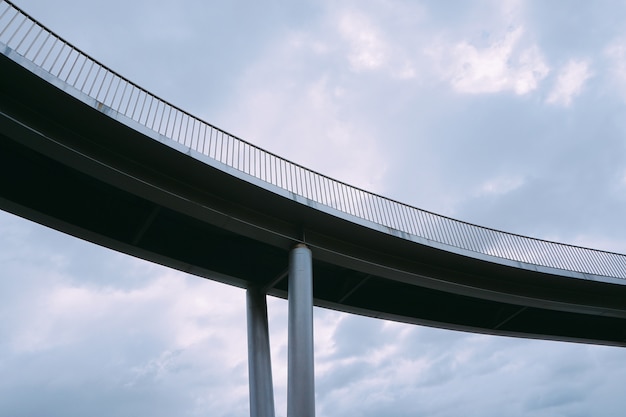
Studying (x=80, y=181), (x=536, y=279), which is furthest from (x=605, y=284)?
(x=80, y=181)

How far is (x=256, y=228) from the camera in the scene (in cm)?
1861

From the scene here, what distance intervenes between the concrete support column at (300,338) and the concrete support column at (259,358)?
277cm

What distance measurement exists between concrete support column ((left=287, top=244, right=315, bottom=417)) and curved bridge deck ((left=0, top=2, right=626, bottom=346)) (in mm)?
1108

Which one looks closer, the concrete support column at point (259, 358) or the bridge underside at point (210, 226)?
the bridge underside at point (210, 226)

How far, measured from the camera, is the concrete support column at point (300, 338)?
16.0 meters

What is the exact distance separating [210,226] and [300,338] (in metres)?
5.62

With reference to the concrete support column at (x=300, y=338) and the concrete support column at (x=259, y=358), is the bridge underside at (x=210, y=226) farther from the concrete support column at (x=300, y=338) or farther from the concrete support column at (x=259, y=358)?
the concrete support column at (x=300, y=338)

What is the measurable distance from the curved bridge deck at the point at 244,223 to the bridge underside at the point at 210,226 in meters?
0.05

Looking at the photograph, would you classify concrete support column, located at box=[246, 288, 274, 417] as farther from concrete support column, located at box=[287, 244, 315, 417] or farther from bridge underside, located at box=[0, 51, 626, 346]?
concrete support column, located at box=[287, 244, 315, 417]

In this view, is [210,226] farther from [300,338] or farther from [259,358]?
[300,338]

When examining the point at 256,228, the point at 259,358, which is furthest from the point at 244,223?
the point at 259,358

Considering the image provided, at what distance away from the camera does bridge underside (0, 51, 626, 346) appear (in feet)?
48.9

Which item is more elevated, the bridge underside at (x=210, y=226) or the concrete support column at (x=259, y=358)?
the bridge underside at (x=210, y=226)

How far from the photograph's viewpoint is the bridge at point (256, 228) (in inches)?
586
